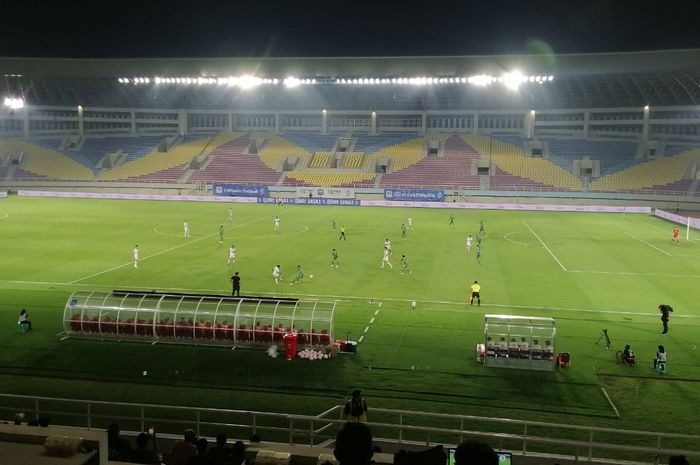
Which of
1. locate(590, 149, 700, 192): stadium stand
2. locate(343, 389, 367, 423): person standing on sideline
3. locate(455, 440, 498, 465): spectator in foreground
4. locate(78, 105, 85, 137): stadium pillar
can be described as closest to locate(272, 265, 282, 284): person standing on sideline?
locate(343, 389, 367, 423): person standing on sideline

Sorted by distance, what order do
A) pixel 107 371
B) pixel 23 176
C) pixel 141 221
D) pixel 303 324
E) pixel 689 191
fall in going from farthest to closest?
pixel 23 176
pixel 689 191
pixel 141 221
pixel 303 324
pixel 107 371

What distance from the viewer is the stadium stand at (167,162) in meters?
90.9

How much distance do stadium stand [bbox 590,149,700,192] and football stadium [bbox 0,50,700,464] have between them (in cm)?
40

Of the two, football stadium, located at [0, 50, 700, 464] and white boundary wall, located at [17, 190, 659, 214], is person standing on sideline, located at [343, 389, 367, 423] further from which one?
white boundary wall, located at [17, 190, 659, 214]

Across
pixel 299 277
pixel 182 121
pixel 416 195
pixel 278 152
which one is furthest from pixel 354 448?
pixel 182 121

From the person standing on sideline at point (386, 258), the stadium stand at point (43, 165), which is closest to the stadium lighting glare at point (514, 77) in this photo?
the person standing on sideline at point (386, 258)

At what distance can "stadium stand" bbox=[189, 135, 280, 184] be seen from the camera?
291 ft

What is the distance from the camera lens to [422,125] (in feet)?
324

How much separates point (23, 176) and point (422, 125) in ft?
208

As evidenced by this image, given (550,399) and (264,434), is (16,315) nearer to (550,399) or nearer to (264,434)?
(264,434)

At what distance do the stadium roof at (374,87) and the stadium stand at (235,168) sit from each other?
38.1 feet

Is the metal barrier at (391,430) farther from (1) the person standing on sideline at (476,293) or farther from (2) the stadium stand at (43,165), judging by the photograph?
(2) the stadium stand at (43,165)

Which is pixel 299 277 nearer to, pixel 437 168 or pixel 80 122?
pixel 437 168

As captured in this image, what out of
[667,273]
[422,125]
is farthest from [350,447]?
[422,125]
